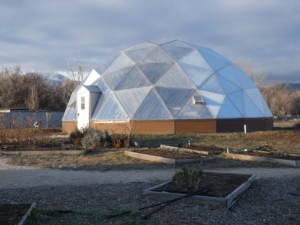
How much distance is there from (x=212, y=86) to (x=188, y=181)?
→ 61.0 ft

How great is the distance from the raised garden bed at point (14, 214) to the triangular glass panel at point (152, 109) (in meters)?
17.4

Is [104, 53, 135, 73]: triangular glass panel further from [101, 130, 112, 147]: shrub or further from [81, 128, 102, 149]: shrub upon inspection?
[81, 128, 102, 149]: shrub

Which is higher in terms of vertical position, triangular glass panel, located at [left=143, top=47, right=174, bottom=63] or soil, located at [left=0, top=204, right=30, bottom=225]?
triangular glass panel, located at [left=143, top=47, right=174, bottom=63]

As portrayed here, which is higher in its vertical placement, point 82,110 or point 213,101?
point 213,101

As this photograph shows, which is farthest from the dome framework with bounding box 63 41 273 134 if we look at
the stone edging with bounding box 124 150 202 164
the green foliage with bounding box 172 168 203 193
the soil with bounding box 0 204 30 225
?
the soil with bounding box 0 204 30 225

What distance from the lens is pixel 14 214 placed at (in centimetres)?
576

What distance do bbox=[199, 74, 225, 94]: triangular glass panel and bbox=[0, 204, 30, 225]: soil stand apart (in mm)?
19992

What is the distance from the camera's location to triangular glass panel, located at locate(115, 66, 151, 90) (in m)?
25.4

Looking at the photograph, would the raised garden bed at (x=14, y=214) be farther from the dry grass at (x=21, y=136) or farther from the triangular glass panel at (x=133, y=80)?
the triangular glass panel at (x=133, y=80)

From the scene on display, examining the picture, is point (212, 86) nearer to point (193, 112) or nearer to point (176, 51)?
point (193, 112)

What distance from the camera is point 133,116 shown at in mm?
23641

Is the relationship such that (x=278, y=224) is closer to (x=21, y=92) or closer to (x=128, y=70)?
(x=128, y=70)

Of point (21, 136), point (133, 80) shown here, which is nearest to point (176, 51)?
point (133, 80)

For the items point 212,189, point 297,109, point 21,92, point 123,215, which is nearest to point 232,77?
point 212,189
